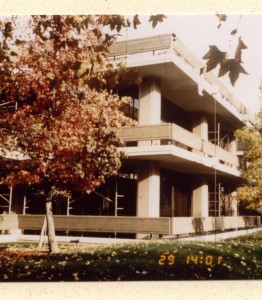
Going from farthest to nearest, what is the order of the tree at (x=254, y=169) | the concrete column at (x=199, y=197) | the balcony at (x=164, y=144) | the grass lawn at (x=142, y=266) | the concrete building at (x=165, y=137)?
the concrete column at (x=199, y=197) < the tree at (x=254, y=169) < the concrete building at (x=165, y=137) < the balcony at (x=164, y=144) < the grass lawn at (x=142, y=266)

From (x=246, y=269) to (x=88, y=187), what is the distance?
505 centimetres

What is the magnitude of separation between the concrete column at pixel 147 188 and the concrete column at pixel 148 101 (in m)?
1.63

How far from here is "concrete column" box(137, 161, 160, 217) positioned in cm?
1520

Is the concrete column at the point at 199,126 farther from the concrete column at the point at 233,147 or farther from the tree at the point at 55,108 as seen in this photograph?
the tree at the point at 55,108

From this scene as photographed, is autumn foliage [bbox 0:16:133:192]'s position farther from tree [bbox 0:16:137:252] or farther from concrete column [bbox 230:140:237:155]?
concrete column [bbox 230:140:237:155]

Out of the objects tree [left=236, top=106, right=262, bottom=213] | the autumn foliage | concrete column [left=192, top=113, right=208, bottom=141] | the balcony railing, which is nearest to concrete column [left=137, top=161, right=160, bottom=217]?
the balcony railing

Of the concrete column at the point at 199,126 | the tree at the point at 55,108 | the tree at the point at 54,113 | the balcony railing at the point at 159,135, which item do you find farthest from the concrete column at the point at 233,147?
the tree at the point at 54,113

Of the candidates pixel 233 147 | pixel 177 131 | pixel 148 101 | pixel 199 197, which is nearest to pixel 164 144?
pixel 177 131

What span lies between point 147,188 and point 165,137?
2328mm

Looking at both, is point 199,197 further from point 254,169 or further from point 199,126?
point 254,169

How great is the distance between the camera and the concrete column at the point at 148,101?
50.1 ft

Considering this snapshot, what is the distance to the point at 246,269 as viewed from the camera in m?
7.72

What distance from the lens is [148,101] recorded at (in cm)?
1530

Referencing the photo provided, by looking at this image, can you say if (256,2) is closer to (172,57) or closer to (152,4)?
(152,4)
